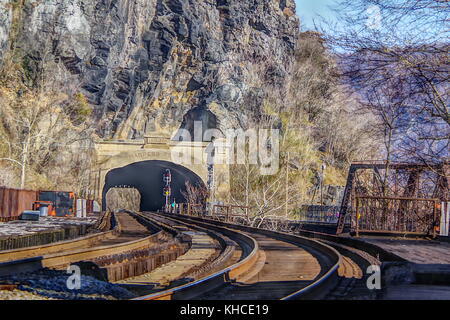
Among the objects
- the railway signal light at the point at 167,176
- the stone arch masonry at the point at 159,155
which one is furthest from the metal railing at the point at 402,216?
the railway signal light at the point at 167,176

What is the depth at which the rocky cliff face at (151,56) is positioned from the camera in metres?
43.0

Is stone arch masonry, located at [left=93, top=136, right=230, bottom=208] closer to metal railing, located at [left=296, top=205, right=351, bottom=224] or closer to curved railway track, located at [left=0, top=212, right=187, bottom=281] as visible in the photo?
metal railing, located at [left=296, top=205, right=351, bottom=224]

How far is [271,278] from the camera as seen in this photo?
277 inches

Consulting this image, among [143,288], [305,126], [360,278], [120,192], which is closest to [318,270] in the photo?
[360,278]

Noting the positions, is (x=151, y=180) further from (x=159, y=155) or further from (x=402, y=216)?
(x=402, y=216)

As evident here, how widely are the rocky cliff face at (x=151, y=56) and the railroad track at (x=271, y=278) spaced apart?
1411 inches

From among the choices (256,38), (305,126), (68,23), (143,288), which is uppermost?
(256,38)

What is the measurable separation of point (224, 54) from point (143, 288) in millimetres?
55327

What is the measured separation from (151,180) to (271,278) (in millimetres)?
53706

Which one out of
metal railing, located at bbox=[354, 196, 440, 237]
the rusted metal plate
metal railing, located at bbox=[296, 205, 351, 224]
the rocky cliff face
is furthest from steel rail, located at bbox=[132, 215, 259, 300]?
the rocky cliff face

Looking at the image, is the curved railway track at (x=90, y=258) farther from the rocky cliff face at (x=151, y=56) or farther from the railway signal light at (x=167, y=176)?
the railway signal light at (x=167, y=176)

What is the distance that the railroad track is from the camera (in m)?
5.19
